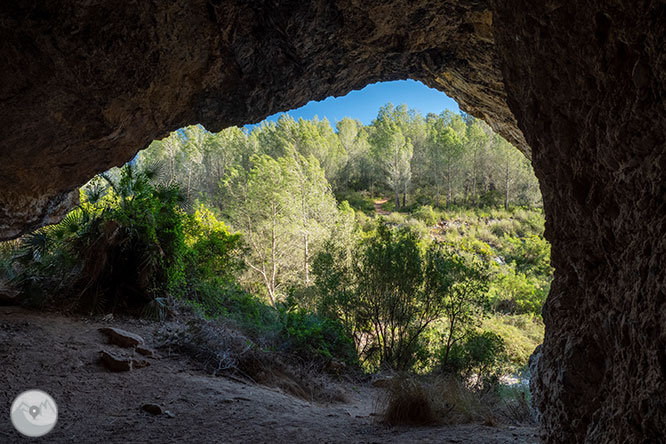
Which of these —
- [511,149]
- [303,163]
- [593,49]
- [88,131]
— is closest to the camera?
[593,49]

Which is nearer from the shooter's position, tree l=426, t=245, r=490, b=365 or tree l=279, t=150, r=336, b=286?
tree l=426, t=245, r=490, b=365

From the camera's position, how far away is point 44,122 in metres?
3.98

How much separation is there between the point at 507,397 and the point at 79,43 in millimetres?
8561

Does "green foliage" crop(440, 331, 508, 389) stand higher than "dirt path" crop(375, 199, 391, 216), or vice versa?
"dirt path" crop(375, 199, 391, 216)

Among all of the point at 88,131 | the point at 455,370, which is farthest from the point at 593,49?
the point at 455,370

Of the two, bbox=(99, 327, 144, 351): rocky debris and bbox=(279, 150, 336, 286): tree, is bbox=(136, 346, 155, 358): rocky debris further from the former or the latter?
bbox=(279, 150, 336, 286): tree

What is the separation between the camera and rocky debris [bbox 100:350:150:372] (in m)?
4.36

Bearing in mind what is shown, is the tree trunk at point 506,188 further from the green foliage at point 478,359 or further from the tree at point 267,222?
the green foliage at point 478,359

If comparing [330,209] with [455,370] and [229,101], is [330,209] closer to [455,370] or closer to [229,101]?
[455,370]

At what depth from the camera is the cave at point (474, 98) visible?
62.2 inches

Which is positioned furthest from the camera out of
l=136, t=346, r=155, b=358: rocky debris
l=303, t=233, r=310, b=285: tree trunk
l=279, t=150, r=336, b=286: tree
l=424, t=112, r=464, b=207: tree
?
l=424, t=112, r=464, b=207: tree

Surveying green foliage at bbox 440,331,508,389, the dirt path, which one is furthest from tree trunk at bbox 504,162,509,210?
green foliage at bbox 440,331,508,389

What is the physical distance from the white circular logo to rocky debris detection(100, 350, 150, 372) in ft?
2.61

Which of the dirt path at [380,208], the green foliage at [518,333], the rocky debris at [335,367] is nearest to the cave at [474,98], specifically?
the rocky debris at [335,367]
